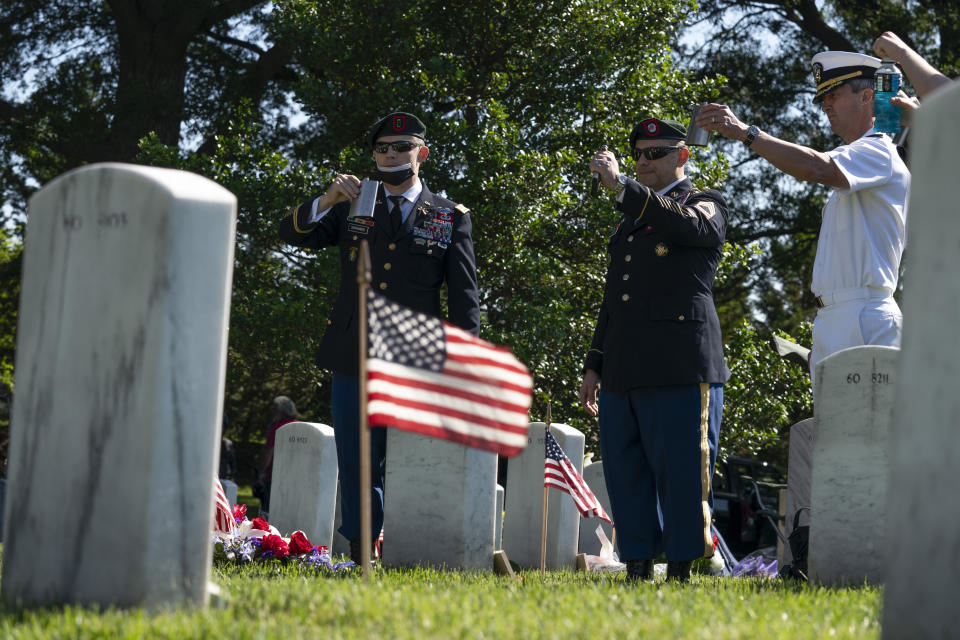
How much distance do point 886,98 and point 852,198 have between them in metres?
0.54

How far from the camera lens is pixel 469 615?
3467 millimetres

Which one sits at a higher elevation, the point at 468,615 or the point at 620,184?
the point at 620,184

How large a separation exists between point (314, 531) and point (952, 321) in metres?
6.37

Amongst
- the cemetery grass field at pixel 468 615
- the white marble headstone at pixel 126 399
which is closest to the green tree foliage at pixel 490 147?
the cemetery grass field at pixel 468 615

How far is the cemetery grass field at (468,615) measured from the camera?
3145mm

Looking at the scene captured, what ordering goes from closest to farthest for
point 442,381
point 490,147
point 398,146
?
point 442,381 → point 398,146 → point 490,147

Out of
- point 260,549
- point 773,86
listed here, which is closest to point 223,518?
point 260,549

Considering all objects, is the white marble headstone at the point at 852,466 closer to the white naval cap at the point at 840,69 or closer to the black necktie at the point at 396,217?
the white naval cap at the point at 840,69

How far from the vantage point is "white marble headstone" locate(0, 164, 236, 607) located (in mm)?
3383

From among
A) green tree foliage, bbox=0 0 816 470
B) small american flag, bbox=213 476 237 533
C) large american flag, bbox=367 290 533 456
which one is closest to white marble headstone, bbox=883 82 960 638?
large american flag, bbox=367 290 533 456

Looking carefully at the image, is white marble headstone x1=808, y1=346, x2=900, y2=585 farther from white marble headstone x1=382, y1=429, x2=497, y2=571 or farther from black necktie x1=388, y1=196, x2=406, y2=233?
black necktie x1=388, y1=196, x2=406, y2=233

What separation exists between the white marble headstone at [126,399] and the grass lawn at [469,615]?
15cm

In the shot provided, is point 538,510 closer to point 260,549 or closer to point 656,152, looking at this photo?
point 260,549

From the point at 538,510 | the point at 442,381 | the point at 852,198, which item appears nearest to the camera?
the point at 442,381
